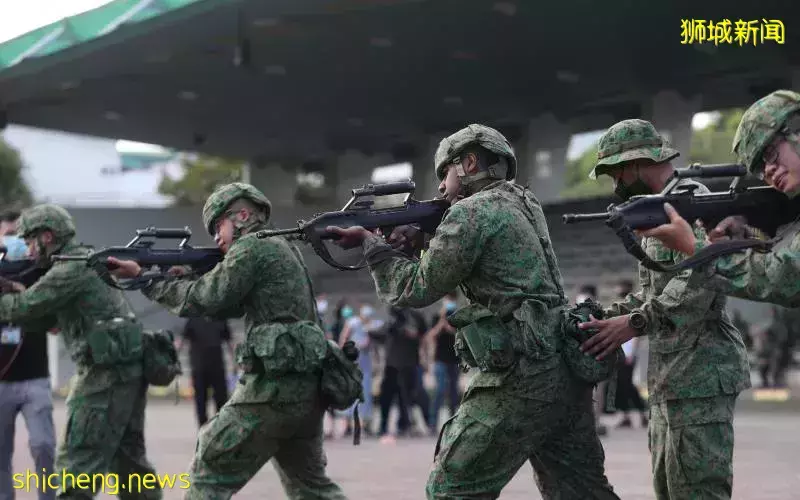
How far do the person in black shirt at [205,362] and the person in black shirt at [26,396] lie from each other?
5475mm

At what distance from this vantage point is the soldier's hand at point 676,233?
4.71 metres

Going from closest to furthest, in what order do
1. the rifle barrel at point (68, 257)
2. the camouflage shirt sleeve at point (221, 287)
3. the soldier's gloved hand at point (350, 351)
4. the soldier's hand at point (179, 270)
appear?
1. the camouflage shirt sleeve at point (221, 287)
2. the soldier's gloved hand at point (350, 351)
3. the soldier's hand at point (179, 270)
4. the rifle barrel at point (68, 257)

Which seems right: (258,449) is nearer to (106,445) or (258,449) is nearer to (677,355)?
(106,445)

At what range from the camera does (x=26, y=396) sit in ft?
27.3

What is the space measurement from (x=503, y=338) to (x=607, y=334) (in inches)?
18.7

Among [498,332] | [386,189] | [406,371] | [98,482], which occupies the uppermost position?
[386,189]

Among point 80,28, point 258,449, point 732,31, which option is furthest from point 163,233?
point 80,28

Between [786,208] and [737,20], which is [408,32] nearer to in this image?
[737,20]

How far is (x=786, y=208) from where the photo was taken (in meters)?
4.80

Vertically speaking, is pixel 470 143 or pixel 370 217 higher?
pixel 470 143

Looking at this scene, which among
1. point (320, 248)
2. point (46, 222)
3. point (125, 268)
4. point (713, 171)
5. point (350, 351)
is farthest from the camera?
point (46, 222)

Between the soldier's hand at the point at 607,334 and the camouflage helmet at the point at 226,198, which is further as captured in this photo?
the camouflage helmet at the point at 226,198

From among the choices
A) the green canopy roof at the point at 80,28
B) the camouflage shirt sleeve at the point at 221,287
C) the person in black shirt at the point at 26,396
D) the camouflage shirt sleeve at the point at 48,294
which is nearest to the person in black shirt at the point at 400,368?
the person in black shirt at the point at 26,396

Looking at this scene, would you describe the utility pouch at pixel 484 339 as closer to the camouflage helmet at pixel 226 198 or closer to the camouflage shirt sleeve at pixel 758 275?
the camouflage shirt sleeve at pixel 758 275
